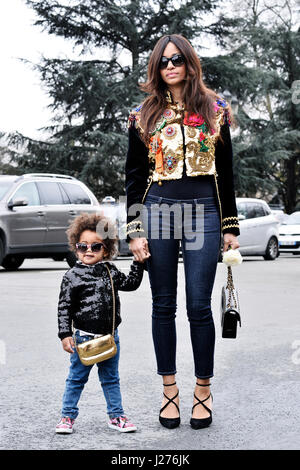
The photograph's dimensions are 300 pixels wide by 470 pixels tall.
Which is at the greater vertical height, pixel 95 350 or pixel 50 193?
pixel 50 193

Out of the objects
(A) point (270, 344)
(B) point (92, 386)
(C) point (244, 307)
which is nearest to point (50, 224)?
(C) point (244, 307)

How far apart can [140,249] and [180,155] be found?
20.0 inches

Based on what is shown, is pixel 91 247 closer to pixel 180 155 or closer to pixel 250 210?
pixel 180 155

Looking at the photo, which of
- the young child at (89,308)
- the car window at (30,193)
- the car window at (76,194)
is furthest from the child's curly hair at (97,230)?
the car window at (76,194)

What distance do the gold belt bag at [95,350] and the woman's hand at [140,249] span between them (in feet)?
1.43

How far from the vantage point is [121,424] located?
3.45 m

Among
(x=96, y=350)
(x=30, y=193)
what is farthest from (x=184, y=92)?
(x=30, y=193)

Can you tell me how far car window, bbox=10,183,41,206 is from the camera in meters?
13.5

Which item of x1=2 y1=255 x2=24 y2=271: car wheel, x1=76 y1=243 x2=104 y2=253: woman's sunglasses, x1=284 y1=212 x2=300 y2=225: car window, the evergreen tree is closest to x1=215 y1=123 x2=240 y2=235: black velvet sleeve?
x1=76 y1=243 x2=104 y2=253: woman's sunglasses

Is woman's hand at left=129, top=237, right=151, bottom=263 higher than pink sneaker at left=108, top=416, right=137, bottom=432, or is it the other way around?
woman's hand at left=129, top=237, right=151, bottom=263

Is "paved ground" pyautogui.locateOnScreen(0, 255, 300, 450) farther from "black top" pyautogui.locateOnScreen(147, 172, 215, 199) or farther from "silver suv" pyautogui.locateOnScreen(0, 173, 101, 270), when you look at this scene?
"silver suv" pyautogui.locateOnScreen(0, 173, 101, 270)

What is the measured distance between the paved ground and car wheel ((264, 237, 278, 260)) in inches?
413

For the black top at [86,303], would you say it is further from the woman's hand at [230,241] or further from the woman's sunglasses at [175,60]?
the woman's sunglasses at [175,60]

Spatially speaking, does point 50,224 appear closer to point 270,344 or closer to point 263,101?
point 270,344
